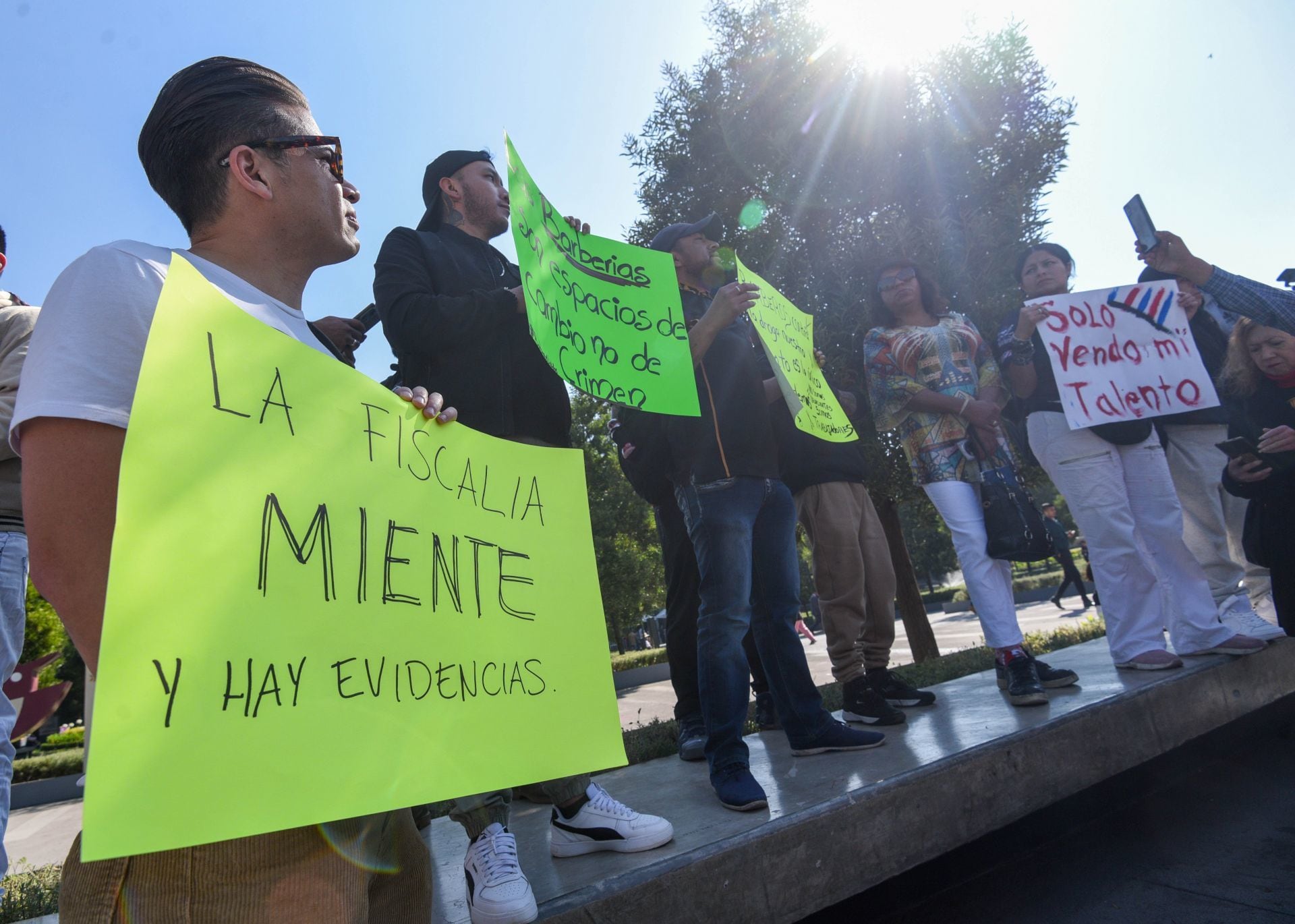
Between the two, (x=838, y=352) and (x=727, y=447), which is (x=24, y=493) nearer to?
(x=727, y=447)

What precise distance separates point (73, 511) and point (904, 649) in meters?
15.5

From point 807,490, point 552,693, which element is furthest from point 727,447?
point 552,693

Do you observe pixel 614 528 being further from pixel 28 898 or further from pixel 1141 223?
pixel 28 898

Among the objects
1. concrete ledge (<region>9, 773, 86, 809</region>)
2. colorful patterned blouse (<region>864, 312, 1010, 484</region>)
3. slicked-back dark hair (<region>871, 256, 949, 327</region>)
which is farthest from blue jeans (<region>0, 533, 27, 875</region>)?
concrete ledge (<region>9, 773, 86, 809</region>)

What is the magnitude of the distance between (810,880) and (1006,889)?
2.49ft

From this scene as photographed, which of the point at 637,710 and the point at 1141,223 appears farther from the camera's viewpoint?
the point at 637,710

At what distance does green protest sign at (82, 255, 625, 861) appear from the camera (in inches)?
30.8

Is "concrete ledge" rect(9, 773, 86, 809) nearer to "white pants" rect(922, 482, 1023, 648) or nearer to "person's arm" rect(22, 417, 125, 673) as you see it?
"white pants" rect(922, 482, 1023, 648)

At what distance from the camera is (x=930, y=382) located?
11.9 ft

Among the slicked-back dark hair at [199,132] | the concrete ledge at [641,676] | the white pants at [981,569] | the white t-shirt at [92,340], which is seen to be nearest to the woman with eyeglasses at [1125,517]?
the white pants at [981,569]

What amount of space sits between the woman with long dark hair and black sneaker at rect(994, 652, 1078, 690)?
1.02 meters

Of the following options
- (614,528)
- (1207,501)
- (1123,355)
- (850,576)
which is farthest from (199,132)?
(614,528)

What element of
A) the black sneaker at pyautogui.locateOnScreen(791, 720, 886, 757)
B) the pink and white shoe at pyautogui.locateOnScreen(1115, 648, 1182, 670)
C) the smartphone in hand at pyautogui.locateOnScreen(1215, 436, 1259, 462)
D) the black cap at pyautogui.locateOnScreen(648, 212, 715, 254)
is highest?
the black cap at pyautogui.locateOnScreen(648, 212, 715, 254)

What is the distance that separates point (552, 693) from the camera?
123cm
